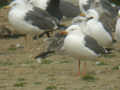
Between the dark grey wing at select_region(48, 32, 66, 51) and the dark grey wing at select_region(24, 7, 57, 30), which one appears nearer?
the dark grey wing at select_region(48, 32, 66, 51)

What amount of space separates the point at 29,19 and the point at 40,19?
37 cm

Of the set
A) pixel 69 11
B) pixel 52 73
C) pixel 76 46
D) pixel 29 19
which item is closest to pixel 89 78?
pixel 76 46

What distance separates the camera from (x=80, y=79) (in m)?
8.00

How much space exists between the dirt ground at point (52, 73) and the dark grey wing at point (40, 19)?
71 centimetres

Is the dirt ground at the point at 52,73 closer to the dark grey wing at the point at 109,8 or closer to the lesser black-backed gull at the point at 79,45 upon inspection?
the lesser black-backed gull at the point at 79,45

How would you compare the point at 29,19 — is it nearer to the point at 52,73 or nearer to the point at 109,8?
the point at 52,73

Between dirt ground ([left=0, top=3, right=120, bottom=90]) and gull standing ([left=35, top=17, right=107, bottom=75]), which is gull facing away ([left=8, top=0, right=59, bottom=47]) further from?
gull standing ([left=35, top=17, right=107, bottom=75])

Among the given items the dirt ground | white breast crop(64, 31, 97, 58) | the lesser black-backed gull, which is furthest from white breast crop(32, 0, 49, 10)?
white breast crop(64, 31, 97, 58)

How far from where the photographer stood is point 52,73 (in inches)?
334

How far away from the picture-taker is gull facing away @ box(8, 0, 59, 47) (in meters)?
11.3

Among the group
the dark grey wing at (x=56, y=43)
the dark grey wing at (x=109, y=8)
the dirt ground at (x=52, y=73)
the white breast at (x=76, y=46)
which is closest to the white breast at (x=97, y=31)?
the dirt ground at (x=52, y=73)

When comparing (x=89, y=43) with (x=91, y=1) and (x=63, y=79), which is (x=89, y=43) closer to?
(x=63, y=79)

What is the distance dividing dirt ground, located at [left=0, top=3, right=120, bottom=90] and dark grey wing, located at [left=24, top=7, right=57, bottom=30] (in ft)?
2.32

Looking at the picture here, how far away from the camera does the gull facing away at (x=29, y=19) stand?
11344mm
